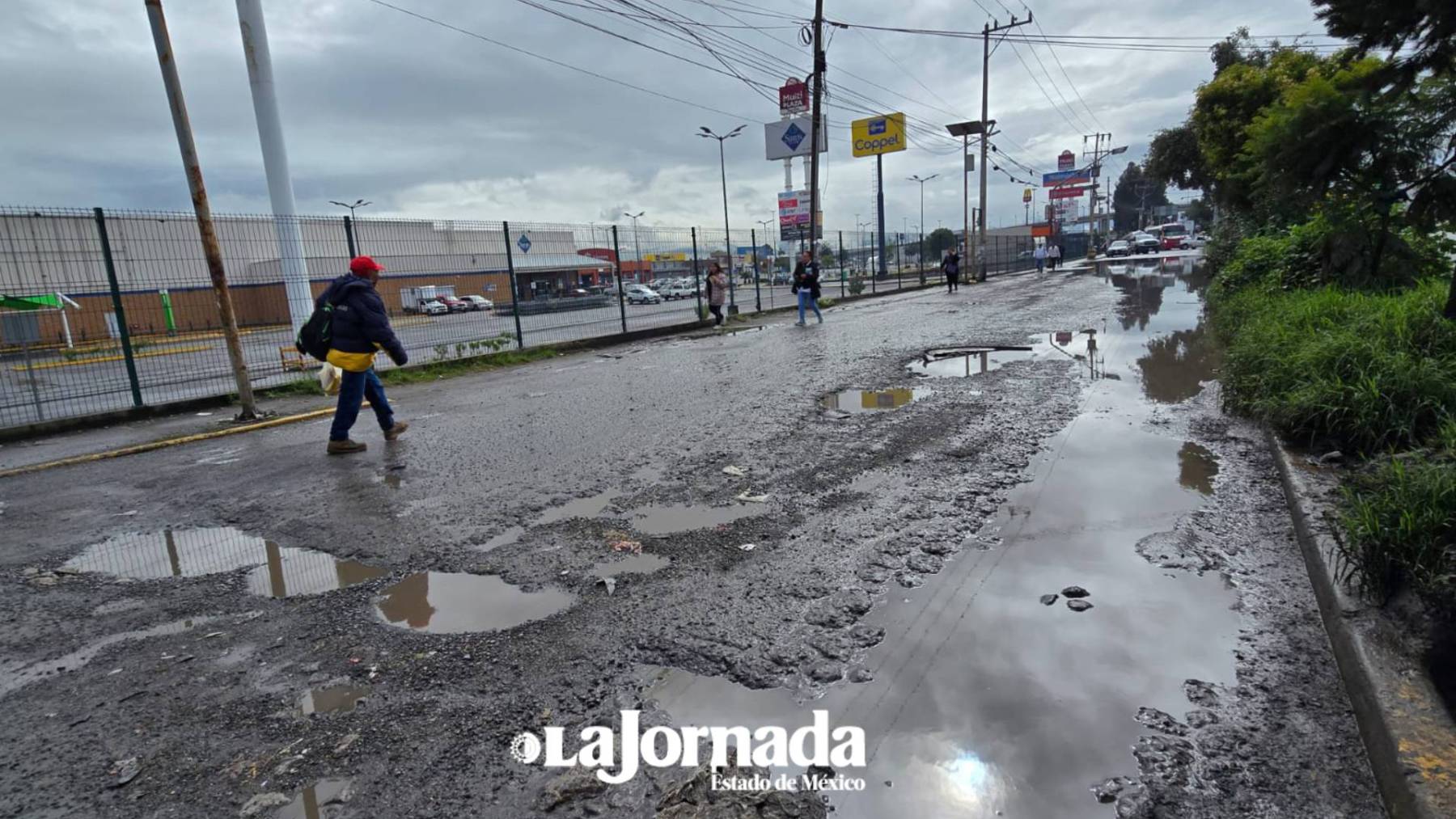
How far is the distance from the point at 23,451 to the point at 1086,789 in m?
10.3

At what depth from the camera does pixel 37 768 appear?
2486 millimetres

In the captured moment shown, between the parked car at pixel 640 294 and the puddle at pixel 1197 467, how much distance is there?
42.1 feet

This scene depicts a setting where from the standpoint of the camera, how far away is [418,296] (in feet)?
42.7

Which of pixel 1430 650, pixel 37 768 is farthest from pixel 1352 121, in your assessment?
pixel 37 768

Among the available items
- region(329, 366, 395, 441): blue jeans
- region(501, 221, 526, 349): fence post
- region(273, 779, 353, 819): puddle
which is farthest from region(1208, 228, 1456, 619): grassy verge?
region(501, 221, 526, 349): fence post

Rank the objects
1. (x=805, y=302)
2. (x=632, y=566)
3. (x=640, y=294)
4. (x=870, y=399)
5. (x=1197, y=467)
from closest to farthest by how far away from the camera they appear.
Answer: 1. (x=632, y=566)
2. (x=1197, y=467)
3. (x=870, y=399)
4. (x=640, y=294)
5. (x=805, y=302)

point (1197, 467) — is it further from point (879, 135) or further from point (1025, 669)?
point (879, 135)

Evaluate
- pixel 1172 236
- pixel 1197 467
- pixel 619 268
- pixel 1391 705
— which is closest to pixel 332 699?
pixel 1391 705

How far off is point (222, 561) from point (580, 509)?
82.6 inches

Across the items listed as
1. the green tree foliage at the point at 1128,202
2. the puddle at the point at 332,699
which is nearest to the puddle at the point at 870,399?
the puddle at the point at 332,699

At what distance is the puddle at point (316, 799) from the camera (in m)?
2.21

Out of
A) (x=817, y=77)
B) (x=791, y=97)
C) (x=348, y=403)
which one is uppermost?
(x=791, y=97)

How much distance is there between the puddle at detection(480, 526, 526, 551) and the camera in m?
4.27

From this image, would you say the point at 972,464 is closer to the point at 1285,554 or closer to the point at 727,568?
the point at 1285,554
